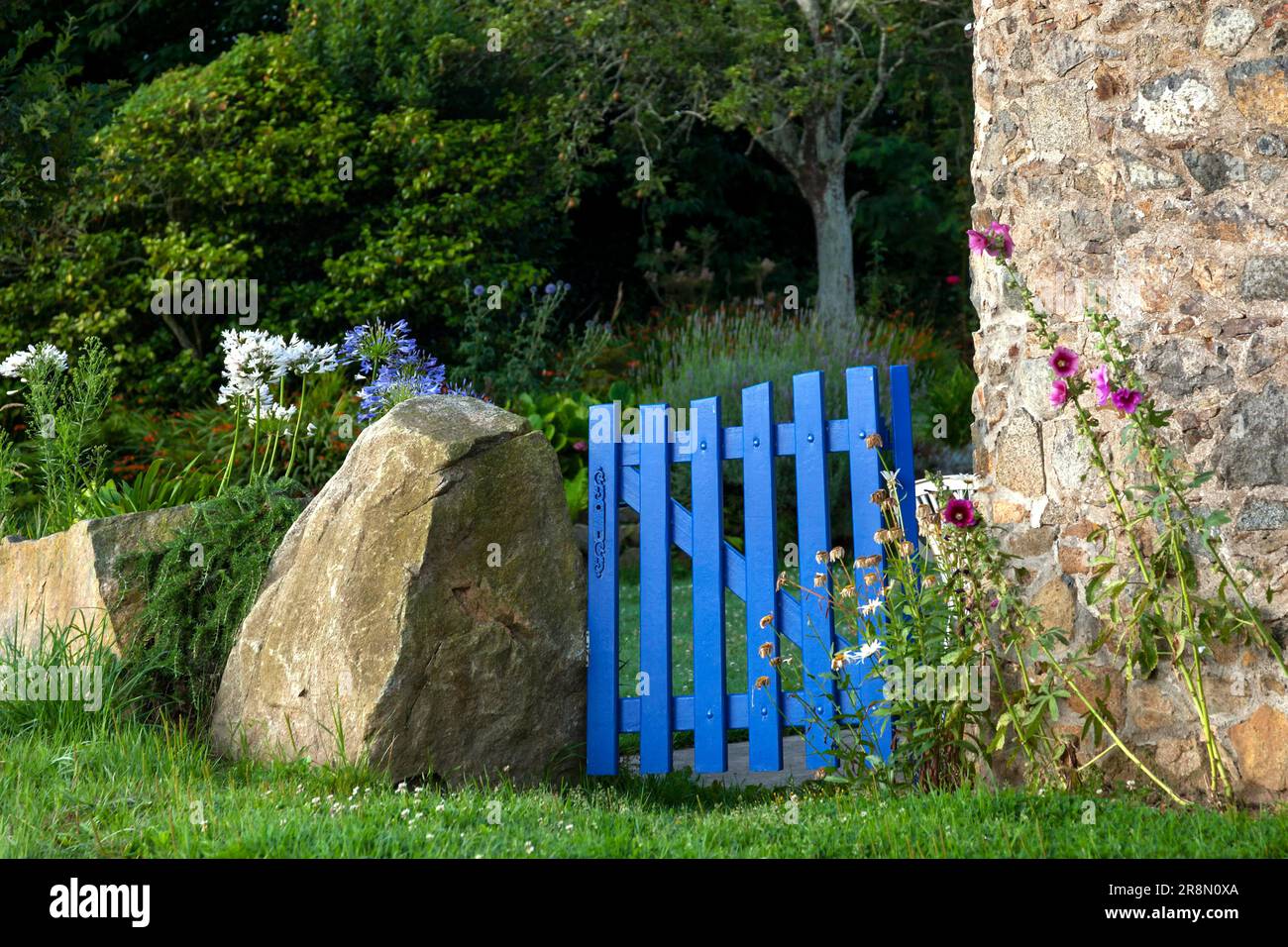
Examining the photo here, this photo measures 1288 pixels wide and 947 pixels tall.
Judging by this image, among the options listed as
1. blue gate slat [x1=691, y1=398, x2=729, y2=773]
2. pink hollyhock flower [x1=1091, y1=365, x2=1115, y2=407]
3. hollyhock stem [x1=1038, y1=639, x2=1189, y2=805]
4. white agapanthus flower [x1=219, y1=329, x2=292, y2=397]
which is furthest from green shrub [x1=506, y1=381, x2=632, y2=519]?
pink hollyhock flower [x1=1091, y1=365, x2=1115, y2=407]

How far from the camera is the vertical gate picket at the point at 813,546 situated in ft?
14.4

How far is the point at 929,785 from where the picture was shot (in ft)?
12.5

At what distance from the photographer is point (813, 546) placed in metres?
4.46

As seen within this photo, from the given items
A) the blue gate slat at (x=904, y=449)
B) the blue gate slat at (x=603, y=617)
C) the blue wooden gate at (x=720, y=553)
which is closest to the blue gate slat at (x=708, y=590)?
the blue wooden gate at (x=720, y=553)

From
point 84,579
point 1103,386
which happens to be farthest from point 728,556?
point 84,579

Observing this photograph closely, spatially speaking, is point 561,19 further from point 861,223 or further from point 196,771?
point 196,771

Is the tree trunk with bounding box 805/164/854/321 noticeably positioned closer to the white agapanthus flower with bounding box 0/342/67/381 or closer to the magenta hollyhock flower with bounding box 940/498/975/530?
the white agapanthus flower with bounding box 0/342/67/381

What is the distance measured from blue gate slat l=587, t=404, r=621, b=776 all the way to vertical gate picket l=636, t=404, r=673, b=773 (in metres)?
0.10

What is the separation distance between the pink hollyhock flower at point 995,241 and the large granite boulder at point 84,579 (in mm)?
3081

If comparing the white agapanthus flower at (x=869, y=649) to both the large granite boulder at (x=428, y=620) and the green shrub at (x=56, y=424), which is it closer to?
the large granite boulder at (x=428, y=620)

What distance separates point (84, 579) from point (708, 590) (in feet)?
7.68

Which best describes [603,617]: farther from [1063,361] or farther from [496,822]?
[1063,361]

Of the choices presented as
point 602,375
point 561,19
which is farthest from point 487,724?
point 561,19

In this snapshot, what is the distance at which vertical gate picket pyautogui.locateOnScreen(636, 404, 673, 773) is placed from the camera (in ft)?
15.1
